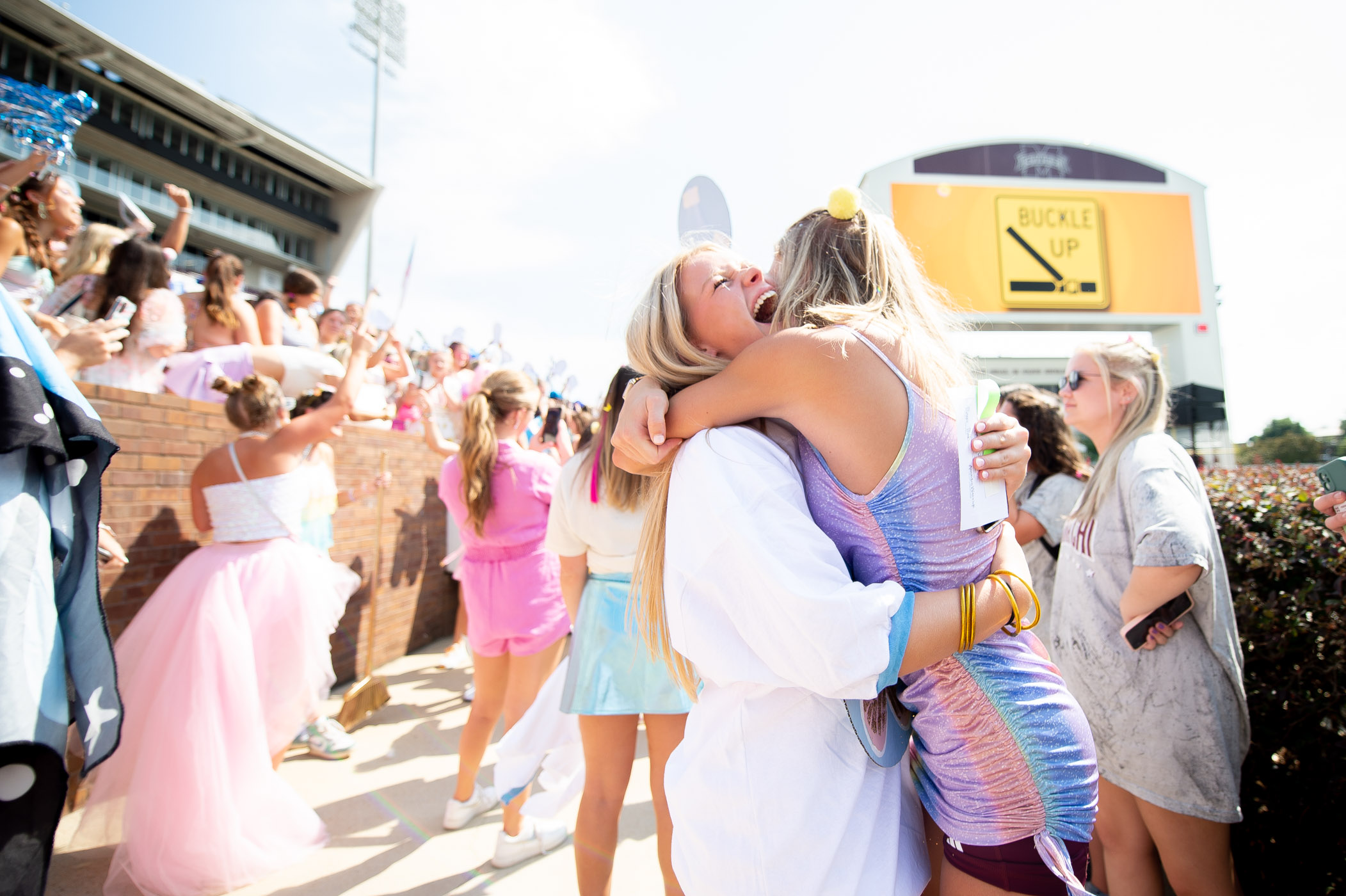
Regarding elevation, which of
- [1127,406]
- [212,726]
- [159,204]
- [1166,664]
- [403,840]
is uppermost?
[159,204]

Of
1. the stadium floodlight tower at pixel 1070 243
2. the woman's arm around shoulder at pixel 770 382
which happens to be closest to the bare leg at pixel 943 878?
the woman's arm around shoulder at pixel 770 382

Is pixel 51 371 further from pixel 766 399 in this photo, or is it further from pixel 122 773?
pixel 122 773

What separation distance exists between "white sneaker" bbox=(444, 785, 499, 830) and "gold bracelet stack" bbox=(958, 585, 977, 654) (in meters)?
3.13

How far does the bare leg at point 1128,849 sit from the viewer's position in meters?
2.14

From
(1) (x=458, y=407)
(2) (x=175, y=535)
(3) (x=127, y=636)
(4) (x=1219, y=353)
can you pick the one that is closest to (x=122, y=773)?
(3) (x=127, y=636)

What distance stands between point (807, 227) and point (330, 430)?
300cm

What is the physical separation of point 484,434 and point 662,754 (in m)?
1.82

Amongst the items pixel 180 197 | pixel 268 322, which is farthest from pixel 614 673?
pixel 180 197

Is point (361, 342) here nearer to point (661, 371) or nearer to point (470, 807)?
point (470, 807)

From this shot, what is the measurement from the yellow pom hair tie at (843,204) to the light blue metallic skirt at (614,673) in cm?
147

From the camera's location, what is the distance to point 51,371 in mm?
1512

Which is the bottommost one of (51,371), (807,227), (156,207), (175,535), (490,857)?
(490,857)

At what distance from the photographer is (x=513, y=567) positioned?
3580 mm

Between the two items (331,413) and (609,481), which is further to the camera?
(331,413)
